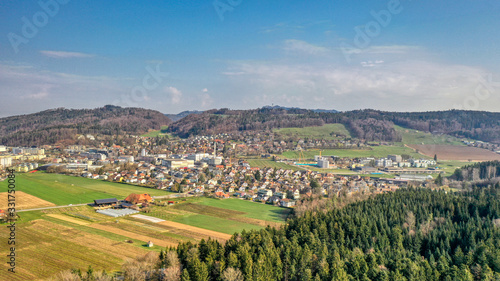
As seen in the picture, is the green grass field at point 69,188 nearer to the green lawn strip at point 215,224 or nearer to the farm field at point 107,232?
the farm field at point 107,232

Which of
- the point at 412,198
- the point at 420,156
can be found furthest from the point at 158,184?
the point at 420,156

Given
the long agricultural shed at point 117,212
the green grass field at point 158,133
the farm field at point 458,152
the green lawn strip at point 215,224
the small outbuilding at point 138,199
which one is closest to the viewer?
the green lawn strip at point 215,224

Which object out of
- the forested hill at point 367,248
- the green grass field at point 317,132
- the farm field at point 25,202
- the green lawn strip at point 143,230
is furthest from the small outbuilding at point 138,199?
the green grass field at point 317,132

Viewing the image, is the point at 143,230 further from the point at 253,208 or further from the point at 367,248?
the point at 367,248

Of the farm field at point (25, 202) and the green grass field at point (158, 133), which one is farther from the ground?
the green grass field at point (158, 133)

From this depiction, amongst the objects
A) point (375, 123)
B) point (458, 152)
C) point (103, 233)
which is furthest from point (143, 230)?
point (375, 123)

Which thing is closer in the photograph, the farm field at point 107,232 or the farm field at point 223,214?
the farm field at point 107,232

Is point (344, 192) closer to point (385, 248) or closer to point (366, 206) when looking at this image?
point (366, 206)
